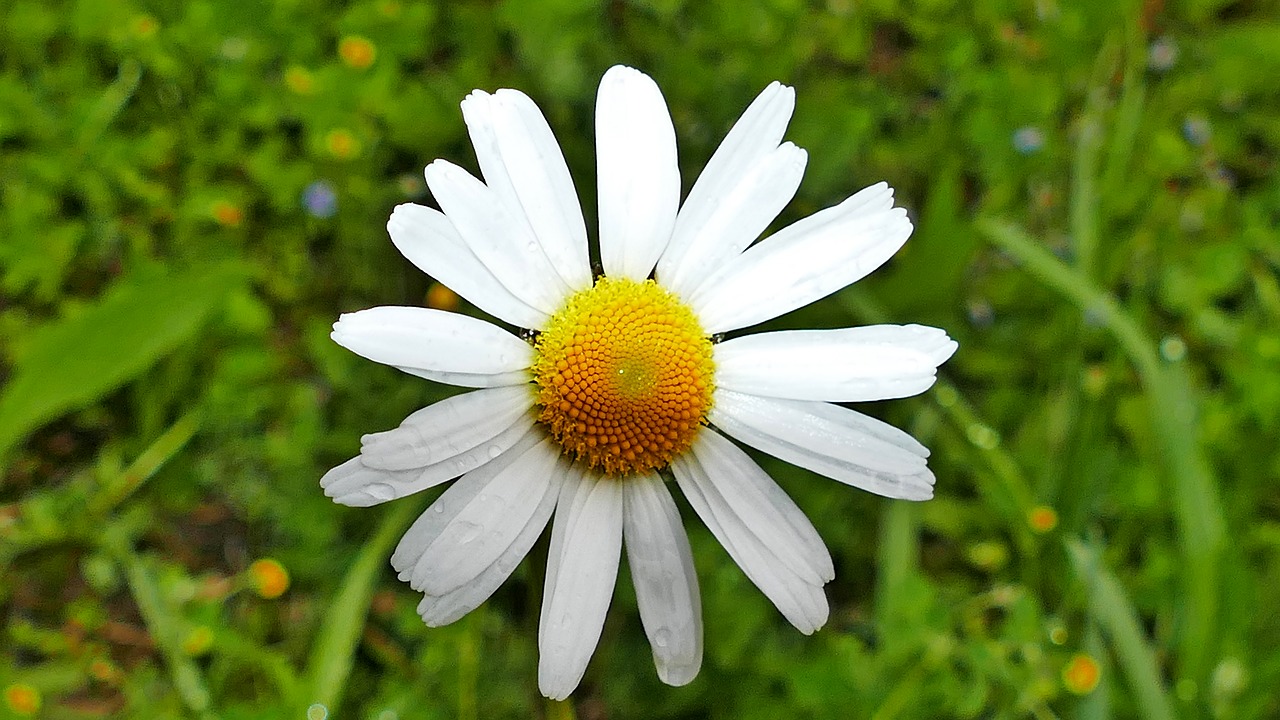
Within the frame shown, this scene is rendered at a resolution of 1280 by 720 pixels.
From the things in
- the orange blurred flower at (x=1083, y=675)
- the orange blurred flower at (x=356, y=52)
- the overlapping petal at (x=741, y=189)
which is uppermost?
the orange blurred flower at (x=356, y=52)

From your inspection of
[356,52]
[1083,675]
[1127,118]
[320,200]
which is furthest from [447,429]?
[1127,118]

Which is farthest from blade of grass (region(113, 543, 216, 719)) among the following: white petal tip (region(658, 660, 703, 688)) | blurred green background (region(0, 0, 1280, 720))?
white petal tip (region(658, 660, 703, 688))

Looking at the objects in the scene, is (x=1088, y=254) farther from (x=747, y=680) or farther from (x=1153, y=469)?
(x=747, y=680)

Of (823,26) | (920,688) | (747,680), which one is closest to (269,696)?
(747,680)

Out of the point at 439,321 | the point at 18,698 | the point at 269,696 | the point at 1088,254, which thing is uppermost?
the point at 439,321

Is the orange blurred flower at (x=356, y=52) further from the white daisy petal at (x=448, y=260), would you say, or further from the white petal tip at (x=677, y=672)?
the white petal tip at (x=677, y=672)

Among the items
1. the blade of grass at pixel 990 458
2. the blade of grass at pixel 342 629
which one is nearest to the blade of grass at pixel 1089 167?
the blade of grass at pixel 990 458
